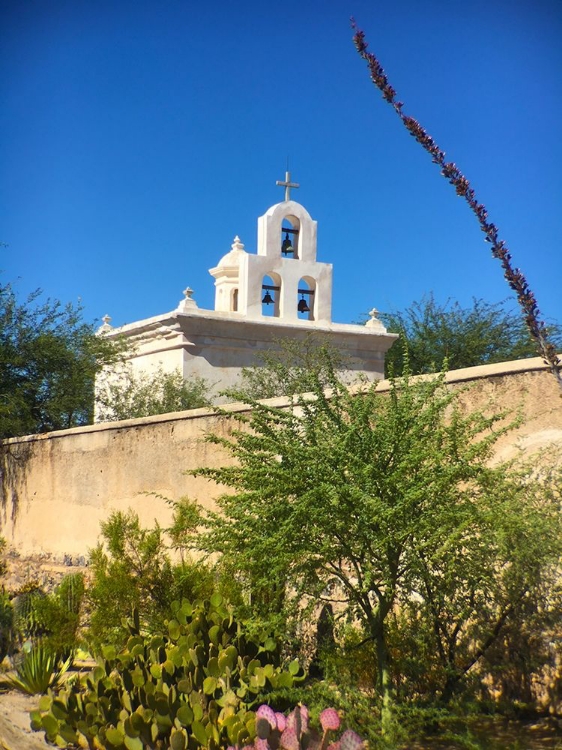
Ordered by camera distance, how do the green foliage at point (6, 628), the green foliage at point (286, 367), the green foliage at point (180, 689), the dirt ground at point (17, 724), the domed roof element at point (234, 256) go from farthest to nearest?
the domed roof element at point (234, 256), the green foliage at point (286, 367), the green foliage at point (6, 628), the dirt ground at point (17, 724), the green foliage at point (180, 689)

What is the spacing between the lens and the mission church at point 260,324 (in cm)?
1994

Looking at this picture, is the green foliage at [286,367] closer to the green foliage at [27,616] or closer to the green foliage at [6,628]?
the green foliage at [27,616]

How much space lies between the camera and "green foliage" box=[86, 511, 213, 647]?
7.78 meters

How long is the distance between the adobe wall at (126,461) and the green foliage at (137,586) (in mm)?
725

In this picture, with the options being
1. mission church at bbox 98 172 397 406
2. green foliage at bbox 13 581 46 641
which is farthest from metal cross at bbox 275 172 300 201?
green foliage at bbox 13 581 46 641

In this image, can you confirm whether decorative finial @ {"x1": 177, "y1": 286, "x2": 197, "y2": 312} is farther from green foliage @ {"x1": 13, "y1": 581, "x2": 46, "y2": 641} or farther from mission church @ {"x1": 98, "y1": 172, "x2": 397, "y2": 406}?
green foliage @ {"x1": 13, "y1": 581, "x2": 46, "y2": 641}

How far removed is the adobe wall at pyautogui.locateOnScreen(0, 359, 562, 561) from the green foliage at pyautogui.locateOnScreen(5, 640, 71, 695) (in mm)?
1830

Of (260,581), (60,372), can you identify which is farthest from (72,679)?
(60,372)

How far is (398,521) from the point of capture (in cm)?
562

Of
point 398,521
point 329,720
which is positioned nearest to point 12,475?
point 398,521

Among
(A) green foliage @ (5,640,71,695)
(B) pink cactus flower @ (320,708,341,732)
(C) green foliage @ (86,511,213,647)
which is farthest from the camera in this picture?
(A) green foliage @ (5,640,71,695)

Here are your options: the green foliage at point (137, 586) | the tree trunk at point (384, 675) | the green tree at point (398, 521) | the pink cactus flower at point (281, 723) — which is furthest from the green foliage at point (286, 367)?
the pink cactus flower at point (281, 723)

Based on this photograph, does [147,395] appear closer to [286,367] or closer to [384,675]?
[286,367]

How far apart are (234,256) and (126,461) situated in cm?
1266
